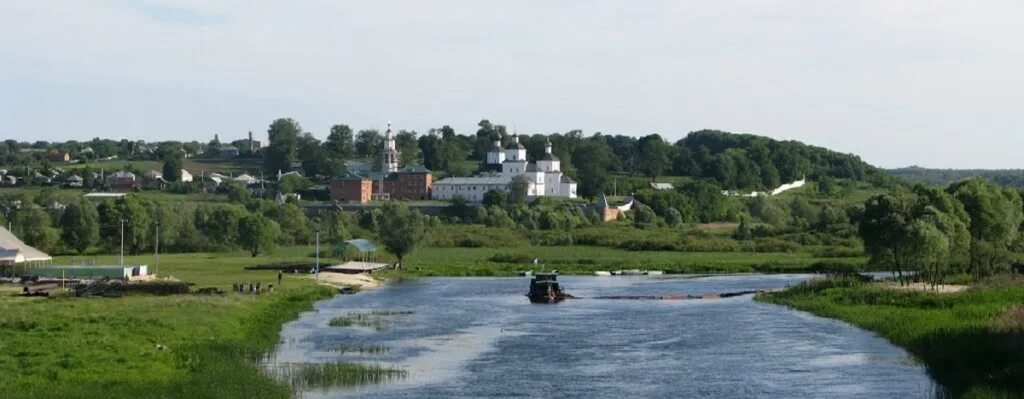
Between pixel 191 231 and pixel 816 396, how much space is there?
284 feet

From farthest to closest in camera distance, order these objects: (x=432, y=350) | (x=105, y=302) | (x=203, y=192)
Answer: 1. (x=203, y=192)
2. (x=105, y=302)
3. (x=432, y=350)

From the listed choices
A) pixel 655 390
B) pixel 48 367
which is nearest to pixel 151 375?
pixel 48 367

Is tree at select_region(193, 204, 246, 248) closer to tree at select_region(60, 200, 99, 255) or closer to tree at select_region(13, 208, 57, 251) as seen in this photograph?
tree at select_region(60, 200, 99, 255)

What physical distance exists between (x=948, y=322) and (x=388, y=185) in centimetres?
14448

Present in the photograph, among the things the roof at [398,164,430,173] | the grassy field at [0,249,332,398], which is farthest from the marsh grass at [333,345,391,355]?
the roof at [398,164,430,173]

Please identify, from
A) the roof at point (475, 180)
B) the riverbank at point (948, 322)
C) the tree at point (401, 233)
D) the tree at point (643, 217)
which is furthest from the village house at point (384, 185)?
the riverbank at point (948, 322)

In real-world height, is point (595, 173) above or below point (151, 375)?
above

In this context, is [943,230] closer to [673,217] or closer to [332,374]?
[332,374]

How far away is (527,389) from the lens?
36469 mm

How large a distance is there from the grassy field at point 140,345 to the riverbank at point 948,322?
687 inches

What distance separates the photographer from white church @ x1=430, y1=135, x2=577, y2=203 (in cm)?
17875

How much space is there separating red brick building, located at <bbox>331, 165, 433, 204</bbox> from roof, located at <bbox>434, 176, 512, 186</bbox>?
2.20m

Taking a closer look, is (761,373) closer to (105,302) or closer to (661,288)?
(105,302)

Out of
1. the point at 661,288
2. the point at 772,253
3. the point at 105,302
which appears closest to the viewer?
the point at 105,302
